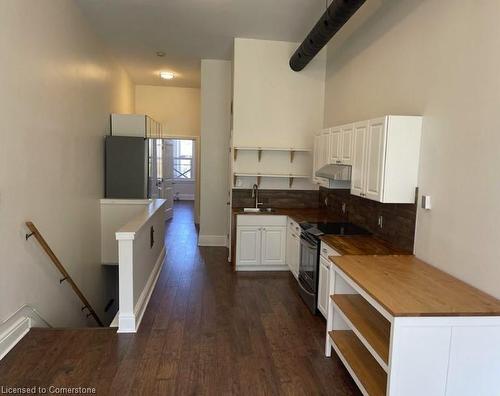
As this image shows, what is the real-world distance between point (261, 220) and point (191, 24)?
282 centimetres

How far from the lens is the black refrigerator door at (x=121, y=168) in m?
5.75

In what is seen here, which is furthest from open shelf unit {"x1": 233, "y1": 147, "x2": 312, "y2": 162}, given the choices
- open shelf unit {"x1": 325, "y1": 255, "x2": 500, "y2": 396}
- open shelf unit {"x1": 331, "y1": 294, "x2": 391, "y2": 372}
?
open shelf unit {"x1": 325, "y1": 255, "x2": 500, "y2": 396}

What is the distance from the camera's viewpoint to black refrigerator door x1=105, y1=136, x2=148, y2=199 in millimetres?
5754

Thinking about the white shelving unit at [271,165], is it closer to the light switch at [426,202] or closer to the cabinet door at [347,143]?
the cabinet door at [347,143]

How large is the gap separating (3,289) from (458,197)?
3511 mm

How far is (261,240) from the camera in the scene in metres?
5.02

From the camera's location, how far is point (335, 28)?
361cm

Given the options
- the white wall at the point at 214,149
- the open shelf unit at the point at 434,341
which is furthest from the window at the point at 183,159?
the open shelf unit at the point at 434,341

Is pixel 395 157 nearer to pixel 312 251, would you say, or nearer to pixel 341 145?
pixel 341 145

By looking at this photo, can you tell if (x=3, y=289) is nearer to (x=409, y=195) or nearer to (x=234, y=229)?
(x=234, y=229)

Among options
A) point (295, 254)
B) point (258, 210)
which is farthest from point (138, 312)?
point (258, 210)

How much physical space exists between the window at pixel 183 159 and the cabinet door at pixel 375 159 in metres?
10.6

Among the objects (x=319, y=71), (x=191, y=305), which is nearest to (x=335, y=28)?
(x=319, y=71)

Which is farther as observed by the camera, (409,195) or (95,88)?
(95,88)
